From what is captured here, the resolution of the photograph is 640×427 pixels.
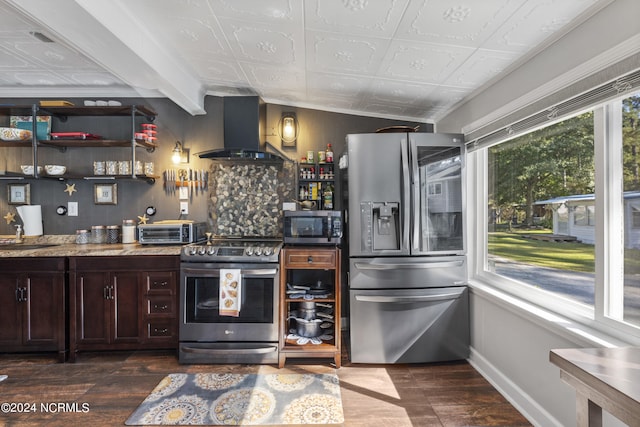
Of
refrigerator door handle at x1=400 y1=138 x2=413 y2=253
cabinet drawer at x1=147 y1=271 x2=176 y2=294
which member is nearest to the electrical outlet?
cabinet drawer at x1=147 y1=271 x2=176 y2=294

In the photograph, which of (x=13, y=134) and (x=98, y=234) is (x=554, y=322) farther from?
(x=13, y=134)

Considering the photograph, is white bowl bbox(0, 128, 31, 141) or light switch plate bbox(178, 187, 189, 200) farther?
light switch plate bbox(178, 187, 189, 200)

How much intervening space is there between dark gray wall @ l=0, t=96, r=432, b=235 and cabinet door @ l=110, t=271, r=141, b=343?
2.79 feet

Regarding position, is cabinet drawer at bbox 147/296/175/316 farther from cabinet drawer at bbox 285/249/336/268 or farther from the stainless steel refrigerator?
the stainless steel refrigerator

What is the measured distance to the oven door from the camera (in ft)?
8.55

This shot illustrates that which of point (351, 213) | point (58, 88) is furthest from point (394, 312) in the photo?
point (58, 88)

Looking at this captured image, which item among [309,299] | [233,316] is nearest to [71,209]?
[233,316]

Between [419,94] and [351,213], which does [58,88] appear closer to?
[351,213]

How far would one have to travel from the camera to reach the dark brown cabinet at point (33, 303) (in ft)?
8.71

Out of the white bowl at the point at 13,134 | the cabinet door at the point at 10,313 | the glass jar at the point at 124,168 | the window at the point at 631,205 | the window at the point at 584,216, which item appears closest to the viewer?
the window at the point at 631,205

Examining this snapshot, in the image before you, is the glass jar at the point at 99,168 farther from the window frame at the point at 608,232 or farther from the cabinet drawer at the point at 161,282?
the window frame at the point at 608,232

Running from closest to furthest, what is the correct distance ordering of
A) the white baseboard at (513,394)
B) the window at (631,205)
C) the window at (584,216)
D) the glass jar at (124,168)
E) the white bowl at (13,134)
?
the window at (631,205) → the window at (584,216) → the white baseboard at (513,394) → the white bowl at (13,134) → the glass jar at (124,168)

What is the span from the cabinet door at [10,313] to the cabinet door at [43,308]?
2.4 inches

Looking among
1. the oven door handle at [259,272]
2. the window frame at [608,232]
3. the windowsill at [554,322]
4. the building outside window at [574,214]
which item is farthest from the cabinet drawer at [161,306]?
the window frame at [608,232]
